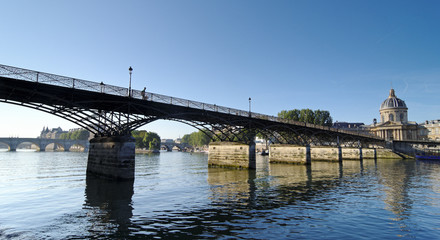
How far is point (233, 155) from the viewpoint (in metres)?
45.0

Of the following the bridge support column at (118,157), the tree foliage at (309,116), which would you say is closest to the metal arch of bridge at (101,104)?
the bridge support column at (118,157)

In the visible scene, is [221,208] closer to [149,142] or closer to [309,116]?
[309,116]

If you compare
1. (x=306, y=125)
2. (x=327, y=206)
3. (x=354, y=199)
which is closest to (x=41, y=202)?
(x=327, y=206)

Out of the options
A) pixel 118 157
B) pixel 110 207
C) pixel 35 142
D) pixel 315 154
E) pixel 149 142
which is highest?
pixel 149 142

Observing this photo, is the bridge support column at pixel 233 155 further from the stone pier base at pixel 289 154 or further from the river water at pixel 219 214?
the river water at pixel 219 214

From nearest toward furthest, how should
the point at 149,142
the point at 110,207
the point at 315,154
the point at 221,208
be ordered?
the point at 221,208, the point at 110,207, the point at 315,154, the point at 149,142

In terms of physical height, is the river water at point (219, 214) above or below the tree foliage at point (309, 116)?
below

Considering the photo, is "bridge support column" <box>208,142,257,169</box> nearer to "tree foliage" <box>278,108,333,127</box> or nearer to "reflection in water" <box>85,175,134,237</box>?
"reflection in water" <box>85,175,134,237</box>

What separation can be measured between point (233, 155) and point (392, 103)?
5397 inches

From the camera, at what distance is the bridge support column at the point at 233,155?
141ft

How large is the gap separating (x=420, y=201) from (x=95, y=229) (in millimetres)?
21634

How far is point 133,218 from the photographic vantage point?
1378 cm

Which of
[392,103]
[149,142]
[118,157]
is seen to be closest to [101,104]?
[118,157]

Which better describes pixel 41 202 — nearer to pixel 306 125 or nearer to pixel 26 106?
pixel 26 106
